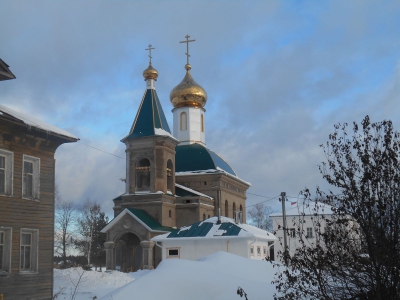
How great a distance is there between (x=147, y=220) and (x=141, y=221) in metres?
0.84

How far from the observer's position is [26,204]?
16.5 m

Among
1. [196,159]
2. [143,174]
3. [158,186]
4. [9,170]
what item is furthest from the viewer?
[196,159]

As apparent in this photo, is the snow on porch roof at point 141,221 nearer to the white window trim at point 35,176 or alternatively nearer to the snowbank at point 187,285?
the white window trim at point 35,176

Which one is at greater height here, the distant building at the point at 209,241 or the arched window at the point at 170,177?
the arched window at the point at 170,177

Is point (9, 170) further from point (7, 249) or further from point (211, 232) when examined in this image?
point (211, 232)

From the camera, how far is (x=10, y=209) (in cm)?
1573

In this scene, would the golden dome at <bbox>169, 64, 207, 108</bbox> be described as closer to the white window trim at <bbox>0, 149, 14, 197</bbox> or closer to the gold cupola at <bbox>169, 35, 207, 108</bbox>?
the gold cupola at <bbox>169, 35, 207, 108</bbox>

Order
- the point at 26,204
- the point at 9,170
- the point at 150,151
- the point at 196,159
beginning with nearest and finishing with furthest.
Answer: the point at 9,170, the point at 26,204, the point at 150,151, the point at 196,159

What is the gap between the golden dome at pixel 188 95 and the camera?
45.8 meters

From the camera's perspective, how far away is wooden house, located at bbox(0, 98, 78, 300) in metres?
15.6

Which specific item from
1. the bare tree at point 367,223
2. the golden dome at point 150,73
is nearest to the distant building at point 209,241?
the golden dome at point 150,73

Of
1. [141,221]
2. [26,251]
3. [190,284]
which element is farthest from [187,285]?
[141,221]

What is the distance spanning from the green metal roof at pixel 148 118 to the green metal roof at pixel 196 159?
15.5ft

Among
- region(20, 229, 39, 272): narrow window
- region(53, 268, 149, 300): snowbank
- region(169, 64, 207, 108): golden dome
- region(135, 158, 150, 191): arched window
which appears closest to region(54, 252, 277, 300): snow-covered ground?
region(20, 229, 39, 272): narrow window
